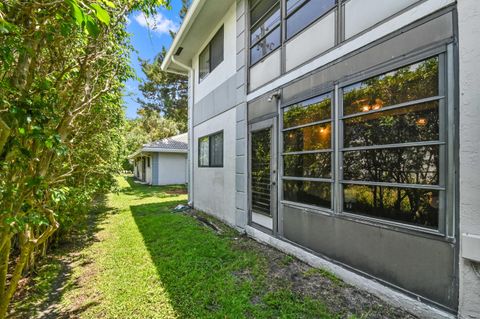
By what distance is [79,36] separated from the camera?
2.93m

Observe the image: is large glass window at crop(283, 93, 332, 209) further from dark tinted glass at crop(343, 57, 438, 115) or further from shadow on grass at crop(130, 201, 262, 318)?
shadow on grass at crop(130, 201, 262, 318)

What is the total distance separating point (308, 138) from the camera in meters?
4.25

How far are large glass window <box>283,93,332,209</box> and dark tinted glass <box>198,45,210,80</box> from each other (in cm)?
476

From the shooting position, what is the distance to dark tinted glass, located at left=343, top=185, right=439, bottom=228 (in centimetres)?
265

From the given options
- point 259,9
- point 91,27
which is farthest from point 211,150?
point 91,27

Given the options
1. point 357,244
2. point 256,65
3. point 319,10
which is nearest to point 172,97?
point 256,65

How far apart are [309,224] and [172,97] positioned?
2339 centimetres

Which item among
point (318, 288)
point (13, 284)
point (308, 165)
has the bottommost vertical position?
point (318, 288)

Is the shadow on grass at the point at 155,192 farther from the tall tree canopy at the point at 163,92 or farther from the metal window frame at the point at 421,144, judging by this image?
the tall tree canopy at the point at 163,92

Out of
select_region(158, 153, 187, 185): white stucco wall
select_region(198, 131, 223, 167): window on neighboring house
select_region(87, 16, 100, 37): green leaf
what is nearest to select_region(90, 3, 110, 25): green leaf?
select_region(87, 16, 100, 37): green leaf

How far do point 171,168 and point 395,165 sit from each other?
58.6ft

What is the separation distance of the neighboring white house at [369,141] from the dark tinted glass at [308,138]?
0.07ft

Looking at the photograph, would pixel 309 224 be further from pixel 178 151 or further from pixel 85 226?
pixel 178 151

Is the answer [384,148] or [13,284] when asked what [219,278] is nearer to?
[13,284]
